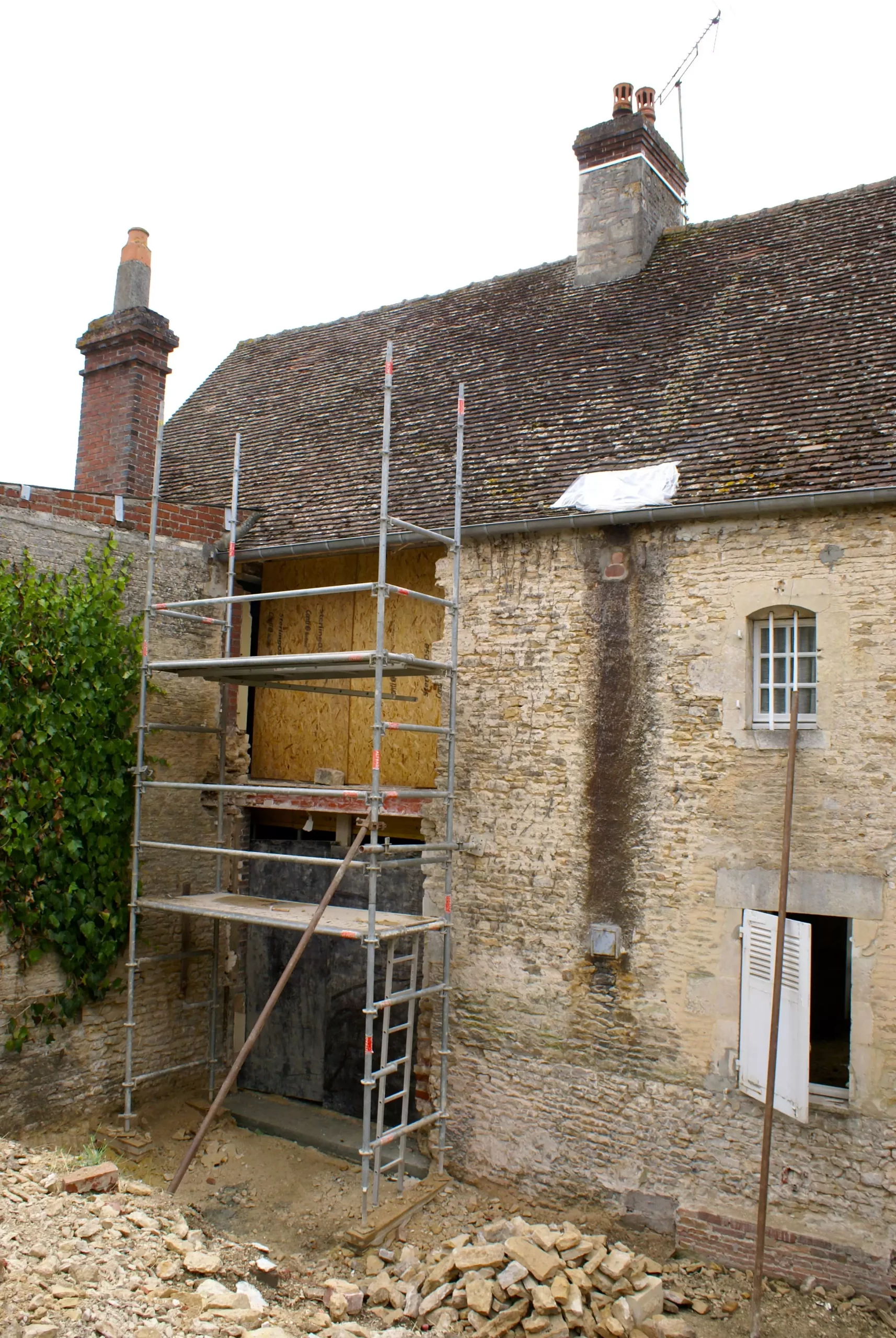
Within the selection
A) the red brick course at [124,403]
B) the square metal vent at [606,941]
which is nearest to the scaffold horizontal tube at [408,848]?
the square metal vent at [606,941]

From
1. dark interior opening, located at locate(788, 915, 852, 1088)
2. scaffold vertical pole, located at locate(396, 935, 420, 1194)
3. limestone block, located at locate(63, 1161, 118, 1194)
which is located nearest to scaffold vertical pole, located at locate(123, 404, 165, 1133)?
limestone block, located at locate(63, 1161, 118, 1194)

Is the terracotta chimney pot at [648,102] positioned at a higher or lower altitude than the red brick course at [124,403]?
higher

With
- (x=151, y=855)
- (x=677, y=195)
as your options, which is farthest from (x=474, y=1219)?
(x=677, y=195)

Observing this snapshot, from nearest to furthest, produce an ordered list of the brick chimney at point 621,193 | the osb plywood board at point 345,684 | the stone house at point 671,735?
the stone house at point 671,735 < the osb plywood board at point 345,684 < the brick chimney at point 621,193

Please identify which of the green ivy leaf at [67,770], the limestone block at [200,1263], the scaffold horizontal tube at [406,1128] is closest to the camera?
the limestone block at [200,1263]

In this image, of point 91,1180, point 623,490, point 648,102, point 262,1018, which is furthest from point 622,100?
point 91,1180

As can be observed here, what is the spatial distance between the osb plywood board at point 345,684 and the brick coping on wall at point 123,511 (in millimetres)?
934

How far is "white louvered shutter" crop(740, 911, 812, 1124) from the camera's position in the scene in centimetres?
693

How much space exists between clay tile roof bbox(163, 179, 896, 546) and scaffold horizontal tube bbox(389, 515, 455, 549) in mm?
281

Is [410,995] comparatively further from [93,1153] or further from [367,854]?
[93,1153]

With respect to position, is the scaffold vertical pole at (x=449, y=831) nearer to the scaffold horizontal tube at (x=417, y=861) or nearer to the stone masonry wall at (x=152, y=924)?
the scaffold horizontal tube at (x=417, y=861)

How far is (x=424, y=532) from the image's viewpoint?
27.1 feet

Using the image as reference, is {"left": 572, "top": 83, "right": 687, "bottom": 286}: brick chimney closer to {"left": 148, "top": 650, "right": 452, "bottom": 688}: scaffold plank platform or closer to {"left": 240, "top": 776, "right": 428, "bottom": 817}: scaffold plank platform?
{"left": 148, "top": 650, "right": 452, "bottom": 688}: scaffold plank platform

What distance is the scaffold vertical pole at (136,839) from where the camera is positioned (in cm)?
877
